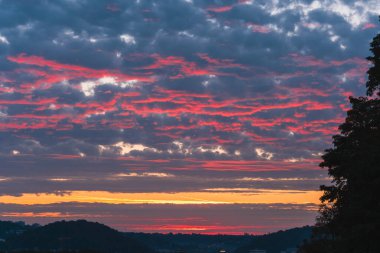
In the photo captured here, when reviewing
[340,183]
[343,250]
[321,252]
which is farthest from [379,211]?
[321,252]

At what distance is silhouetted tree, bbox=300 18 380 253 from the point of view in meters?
35.5

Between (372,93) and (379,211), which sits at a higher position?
(372,93)

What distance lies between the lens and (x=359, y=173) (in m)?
36.1

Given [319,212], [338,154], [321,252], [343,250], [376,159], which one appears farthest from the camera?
[319,212]

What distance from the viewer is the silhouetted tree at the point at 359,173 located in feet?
117

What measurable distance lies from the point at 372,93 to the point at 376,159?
25.7 feet

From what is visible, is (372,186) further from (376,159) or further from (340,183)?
(340,183)

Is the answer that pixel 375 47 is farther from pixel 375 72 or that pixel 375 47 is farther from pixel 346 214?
pixel 346 214

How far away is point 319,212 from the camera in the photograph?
64.5m

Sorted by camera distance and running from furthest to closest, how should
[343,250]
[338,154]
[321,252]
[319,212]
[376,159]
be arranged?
[319,212] < [321,252] < [338,154] < [343,250] < [376,159]

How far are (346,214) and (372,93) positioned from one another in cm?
890

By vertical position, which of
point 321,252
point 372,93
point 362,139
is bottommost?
point 321,252

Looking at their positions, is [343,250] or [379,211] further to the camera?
[343,250]

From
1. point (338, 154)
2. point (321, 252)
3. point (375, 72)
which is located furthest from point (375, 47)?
point (321, 252)
